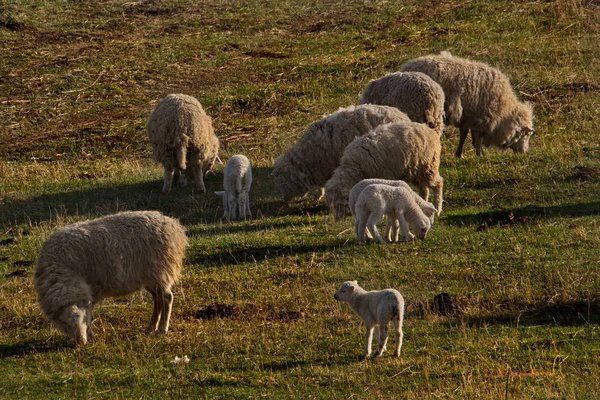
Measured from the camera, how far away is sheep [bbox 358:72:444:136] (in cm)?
1764

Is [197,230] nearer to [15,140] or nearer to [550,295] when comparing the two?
[550,295]

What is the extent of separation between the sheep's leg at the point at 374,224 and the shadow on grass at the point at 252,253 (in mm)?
574

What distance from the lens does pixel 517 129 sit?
794 inches

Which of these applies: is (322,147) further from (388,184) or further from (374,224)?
(374,224)

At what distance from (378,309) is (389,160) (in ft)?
Answer: 17.2

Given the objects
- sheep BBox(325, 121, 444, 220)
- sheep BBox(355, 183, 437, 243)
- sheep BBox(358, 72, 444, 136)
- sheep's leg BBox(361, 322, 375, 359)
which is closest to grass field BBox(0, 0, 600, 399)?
sheep's leg BBox(361, 322, 375, 359)

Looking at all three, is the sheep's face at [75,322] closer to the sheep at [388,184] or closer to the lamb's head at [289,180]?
the sheep at [388,184]

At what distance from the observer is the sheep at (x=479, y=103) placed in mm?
18969

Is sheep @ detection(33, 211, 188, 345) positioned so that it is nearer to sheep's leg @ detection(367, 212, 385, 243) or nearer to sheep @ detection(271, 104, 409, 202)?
sheep's leg @ detection(367, 212, 385, 243)

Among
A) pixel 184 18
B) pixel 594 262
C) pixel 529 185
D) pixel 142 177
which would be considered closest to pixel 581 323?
pixel 594 262

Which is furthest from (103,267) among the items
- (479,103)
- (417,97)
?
(479,103)

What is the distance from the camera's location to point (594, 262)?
1295 centimetres

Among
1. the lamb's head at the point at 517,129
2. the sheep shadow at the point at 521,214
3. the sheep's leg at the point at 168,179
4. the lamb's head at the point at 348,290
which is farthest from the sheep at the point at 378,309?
the lamb's head at the point at 517,129

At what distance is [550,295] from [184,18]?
19771mm
